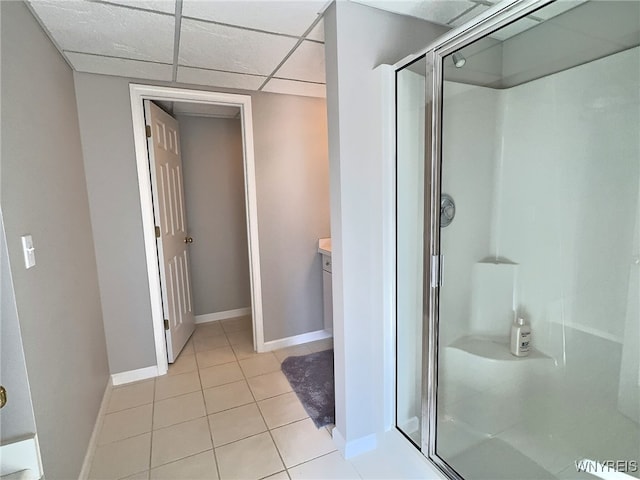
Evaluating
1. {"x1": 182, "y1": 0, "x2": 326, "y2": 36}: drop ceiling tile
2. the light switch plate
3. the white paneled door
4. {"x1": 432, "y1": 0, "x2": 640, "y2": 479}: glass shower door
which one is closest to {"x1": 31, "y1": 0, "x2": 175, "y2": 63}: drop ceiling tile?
{"x1": 182, "y1": 0, "x2": 326, "y2": 36}: drop ceiling tile

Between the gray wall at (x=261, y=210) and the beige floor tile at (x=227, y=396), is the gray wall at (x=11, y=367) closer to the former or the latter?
the beige floor tile at (x=227, y=396)

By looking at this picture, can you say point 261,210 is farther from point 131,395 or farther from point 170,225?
point 131,395

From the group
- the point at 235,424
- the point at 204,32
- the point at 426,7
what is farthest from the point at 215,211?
the point at 426,7

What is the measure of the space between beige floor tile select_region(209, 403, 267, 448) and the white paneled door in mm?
888

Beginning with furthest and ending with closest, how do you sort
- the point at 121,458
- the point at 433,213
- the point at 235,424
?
the point at 235,424
the point at 121,458
the point at 433,213

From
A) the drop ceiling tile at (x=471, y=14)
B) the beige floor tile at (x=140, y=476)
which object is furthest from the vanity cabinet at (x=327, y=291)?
the drop ceiling tile at (x=471, y=14)

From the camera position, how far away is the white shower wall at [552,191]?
1.50 metres

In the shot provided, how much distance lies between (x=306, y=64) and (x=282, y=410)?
7.17 feet

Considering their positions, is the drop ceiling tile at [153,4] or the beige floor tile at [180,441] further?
the beige floor tile at [180,441]

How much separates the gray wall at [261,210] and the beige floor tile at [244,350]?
0.70ft

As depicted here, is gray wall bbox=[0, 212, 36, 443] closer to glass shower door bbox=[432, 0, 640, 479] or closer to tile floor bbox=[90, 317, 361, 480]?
tile floor bbox=[90, 317, 361, 480]

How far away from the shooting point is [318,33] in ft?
5.36

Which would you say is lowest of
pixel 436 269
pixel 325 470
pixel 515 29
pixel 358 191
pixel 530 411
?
pixel 325 470

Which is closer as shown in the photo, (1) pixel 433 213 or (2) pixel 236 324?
(1) pixel 433 213
